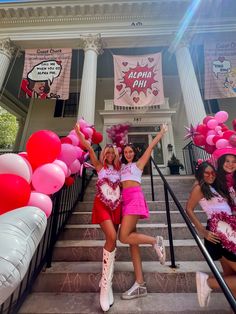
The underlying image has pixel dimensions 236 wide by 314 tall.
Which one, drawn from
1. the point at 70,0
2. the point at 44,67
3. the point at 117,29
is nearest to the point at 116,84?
the point at 44,67

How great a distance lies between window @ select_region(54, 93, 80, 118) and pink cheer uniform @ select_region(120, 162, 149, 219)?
1010 cm

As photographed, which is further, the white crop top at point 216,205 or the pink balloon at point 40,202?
the white crop top at point 216,205

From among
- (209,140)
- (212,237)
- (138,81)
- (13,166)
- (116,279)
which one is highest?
(138,81)

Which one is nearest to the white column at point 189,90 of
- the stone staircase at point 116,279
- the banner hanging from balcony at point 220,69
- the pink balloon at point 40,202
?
the banner hanging from balcony at point 220,69

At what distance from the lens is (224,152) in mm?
2219

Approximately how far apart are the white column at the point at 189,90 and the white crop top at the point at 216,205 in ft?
17.7

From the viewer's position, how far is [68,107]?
1188 centimetres

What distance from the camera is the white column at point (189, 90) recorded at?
699 cm

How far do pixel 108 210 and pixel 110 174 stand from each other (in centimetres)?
43

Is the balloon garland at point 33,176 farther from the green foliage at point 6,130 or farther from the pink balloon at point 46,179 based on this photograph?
the green foliage at point 6,130

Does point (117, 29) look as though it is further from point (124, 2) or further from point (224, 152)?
point (224, 152)

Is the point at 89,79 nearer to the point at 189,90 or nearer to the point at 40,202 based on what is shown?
the point at 189,90

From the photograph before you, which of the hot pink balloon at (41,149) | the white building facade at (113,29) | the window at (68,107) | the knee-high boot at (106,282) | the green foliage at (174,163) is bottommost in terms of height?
the knee-high boot at (106,282)

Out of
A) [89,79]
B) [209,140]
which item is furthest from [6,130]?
[209,140]
